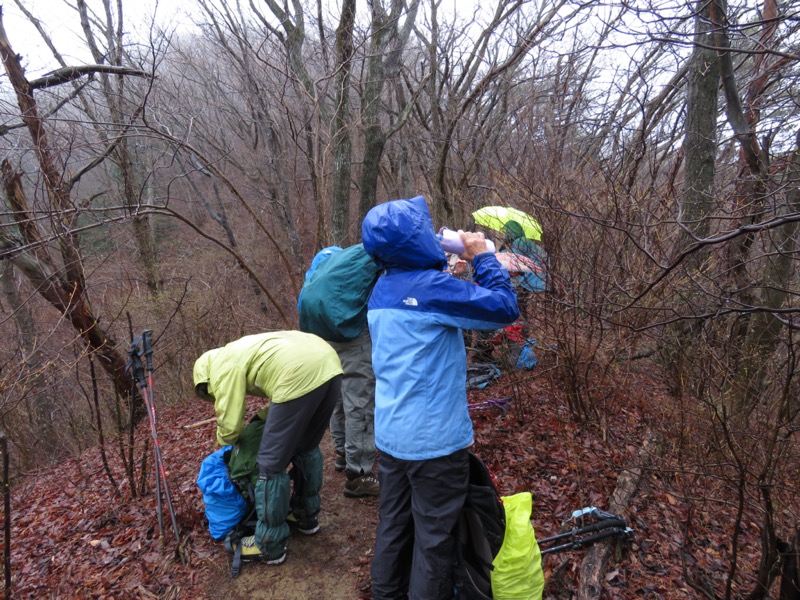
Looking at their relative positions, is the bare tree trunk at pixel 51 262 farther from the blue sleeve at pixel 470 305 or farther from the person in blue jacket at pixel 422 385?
the blue sleeve at pixel 470 305

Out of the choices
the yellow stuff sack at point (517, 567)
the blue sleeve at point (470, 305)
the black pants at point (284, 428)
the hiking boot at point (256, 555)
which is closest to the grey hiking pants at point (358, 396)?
the black pants at point (284, 428)

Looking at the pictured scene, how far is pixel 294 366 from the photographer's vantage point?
2.95m

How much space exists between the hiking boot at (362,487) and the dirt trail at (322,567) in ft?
0.26

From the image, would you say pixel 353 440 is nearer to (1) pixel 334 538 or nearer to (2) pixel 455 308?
(1) pixel 334 538

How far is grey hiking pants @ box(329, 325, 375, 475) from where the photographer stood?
369 cm

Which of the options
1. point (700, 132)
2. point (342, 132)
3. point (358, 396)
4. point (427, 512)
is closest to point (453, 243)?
point (427, 512)

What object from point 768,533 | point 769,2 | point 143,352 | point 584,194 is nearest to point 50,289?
point 143,352

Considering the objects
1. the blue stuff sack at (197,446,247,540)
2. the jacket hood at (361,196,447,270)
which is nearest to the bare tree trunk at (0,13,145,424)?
the blue stuff sack at (197,446,247,540)

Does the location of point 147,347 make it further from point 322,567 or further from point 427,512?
point 427,512

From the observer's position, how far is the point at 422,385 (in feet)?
7.59

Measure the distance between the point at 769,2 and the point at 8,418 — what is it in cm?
1012

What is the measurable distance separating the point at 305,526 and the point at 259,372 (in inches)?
50.2

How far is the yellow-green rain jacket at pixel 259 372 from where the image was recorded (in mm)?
2920

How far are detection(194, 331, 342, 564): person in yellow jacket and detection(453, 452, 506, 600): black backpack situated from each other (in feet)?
3.89
